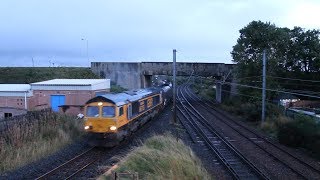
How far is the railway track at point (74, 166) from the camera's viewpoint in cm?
1546

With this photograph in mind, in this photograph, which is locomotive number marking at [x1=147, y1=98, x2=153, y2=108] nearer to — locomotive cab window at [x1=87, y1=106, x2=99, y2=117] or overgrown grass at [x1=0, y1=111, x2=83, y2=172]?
overgrown grass at [x1=0, y1=111, x2=83, y2=172]

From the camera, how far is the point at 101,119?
68.8 feet

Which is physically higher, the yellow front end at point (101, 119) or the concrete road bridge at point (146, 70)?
the concrete road bridge at point (146, 70)

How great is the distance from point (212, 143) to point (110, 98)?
6.50m

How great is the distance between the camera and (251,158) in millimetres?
19625

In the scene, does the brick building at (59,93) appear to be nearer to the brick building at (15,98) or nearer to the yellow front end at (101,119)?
the brick building at (15,98)

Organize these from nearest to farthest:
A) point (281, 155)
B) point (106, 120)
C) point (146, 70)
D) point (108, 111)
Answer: point (281, 155)
point (106, 120)
point (108, 111)
point (146, 70)

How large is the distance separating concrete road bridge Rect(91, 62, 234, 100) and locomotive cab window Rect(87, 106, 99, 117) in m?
36.0

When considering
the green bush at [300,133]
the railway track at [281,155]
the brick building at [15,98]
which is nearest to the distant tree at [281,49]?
the railway track at [281,155]

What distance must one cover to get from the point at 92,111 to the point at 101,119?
0.74m

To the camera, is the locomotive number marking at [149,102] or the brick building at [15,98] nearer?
the locomotive number marking at [149,102]

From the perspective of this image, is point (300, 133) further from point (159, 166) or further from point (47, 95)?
point (47, 95)

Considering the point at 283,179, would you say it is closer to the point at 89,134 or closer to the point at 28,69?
the point at 89,134

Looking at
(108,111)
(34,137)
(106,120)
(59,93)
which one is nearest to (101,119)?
(106,120)
